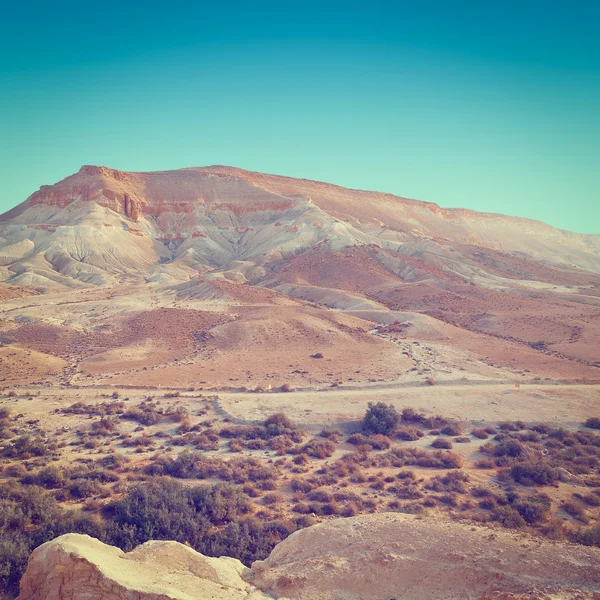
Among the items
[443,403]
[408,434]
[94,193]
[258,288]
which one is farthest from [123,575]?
[94,193]

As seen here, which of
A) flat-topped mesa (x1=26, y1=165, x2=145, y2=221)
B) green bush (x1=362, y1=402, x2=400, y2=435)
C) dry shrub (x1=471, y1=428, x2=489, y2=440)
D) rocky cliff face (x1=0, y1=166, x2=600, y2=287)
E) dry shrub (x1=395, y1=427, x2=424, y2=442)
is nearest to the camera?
dry shrub (x1=395, y1=427, x2=424, y2=442)

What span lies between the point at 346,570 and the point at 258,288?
50304 mm

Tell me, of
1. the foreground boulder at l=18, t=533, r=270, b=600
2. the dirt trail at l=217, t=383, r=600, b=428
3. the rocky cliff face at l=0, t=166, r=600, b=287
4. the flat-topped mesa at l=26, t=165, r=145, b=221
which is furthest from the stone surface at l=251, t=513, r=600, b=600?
the flat-topped mesa at l=26, t=165, r=145, b=221

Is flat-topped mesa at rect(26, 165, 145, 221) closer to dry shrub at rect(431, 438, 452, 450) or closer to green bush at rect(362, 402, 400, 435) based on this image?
green bush at rect(362, 402, 400, 435)

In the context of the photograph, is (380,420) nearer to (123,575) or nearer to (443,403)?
(443,403)

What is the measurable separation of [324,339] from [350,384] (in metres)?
11.5

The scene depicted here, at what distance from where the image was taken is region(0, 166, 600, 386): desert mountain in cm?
3481

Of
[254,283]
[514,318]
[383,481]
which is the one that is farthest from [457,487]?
[254,283]

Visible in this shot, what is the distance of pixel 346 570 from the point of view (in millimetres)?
8312

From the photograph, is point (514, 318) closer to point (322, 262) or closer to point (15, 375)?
point (322, 262)

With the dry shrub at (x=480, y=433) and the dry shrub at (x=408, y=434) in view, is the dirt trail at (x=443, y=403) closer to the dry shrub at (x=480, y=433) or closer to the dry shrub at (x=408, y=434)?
the dry shrub at (x=480, y=433)

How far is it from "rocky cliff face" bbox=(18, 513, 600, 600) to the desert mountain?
20737 millimetres

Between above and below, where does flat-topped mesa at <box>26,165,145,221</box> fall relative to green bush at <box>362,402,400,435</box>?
above

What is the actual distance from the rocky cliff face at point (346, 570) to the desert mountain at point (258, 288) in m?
20.7
